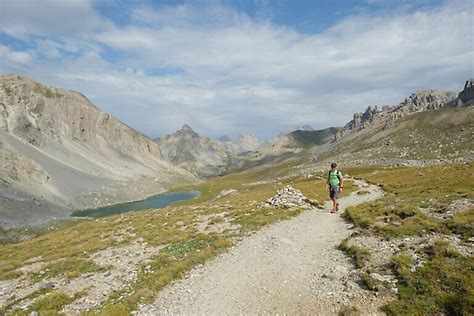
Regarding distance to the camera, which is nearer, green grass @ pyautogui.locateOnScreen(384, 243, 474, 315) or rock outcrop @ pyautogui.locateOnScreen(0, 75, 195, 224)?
green grass @ pyautogui.locateOnScreen(384, 243, 474, 315)

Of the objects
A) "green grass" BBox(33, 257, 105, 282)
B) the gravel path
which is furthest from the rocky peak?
"green grass" BBox(33, 257, 105, 282)

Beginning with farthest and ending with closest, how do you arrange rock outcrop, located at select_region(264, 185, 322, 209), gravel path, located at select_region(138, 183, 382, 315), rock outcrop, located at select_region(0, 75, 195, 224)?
rock outcrop, located at select_region(0, 75, 195, 224)
rock outcrop, located at select_region(264, 185, 322, 209)
gravel path, located at select_region(138, 183, 382, 315)

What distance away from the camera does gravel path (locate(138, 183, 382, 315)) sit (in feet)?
43.3

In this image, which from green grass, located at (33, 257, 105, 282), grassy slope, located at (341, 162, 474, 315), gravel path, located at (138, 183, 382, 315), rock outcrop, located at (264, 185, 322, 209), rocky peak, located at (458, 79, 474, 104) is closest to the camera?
grassy slope, located at (341, 162, 474, 315)

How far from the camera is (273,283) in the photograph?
15438 mm

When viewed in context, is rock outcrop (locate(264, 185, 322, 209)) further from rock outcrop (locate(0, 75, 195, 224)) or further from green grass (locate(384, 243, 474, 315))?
rock outcrop (locate(0, 75, 195, 224))

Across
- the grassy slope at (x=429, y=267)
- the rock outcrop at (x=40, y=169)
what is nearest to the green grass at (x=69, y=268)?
the grassy slope at (x=429, y=267)

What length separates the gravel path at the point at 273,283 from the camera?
43.3 ft

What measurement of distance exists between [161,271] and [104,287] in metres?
3.20

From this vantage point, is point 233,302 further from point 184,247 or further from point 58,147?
point 58,147

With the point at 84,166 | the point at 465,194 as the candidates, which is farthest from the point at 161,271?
the point at 84,166

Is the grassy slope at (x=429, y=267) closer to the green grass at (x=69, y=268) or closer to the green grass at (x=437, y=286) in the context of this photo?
the green grass at (x=437, y=286)

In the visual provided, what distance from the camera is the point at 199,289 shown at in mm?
15625

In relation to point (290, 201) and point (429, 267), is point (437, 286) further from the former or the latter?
point (290, 201)
